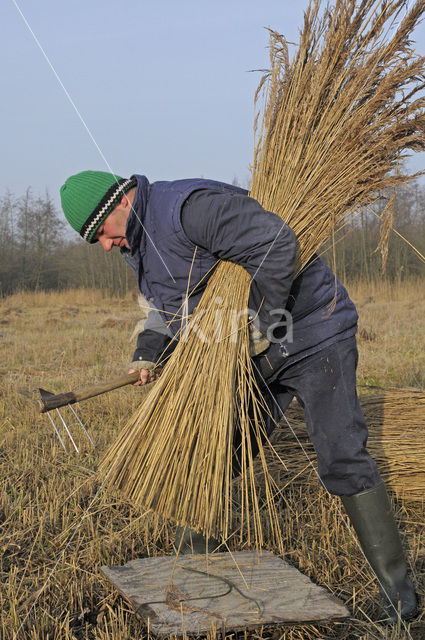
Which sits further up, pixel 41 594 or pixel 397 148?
pixel 397 148

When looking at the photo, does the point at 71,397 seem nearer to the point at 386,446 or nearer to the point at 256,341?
the point at 256,341

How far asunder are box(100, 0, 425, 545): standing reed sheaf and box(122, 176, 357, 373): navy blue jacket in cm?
9

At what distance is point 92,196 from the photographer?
2.11 metres

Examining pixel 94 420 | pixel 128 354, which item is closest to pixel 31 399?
pixel 94 420

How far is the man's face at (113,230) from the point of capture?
2160mm

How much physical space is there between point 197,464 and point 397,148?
4.16ft

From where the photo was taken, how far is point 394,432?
3.03 metres

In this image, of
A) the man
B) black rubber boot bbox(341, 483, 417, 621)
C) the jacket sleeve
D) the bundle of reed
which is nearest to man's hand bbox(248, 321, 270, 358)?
the man

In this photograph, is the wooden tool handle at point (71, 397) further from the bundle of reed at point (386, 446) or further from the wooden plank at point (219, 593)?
the bundle of reed at point (386, 446)

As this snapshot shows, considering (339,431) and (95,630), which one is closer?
(95,630)

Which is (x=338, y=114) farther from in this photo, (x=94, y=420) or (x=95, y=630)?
(x=94, y=420)

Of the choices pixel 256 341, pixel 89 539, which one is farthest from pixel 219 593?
pixel 256 341

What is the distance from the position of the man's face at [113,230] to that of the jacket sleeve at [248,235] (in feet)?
0.97

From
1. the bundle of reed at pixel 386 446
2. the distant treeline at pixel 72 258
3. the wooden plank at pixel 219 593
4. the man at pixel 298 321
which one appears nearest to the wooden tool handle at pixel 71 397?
the man at pixel 298 321
